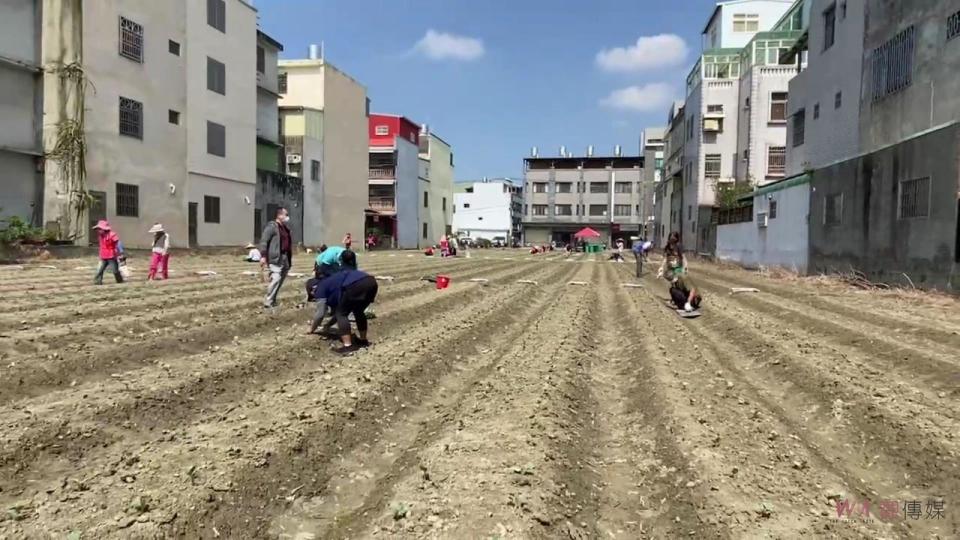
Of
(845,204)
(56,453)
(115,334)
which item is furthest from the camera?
(845,204)

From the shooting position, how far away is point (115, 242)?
48.2 ft

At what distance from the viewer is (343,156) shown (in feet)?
152

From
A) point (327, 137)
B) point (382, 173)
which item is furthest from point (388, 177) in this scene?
point (327, 137)

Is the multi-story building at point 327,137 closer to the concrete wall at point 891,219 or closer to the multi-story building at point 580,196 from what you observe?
the concrete wall at point 891,219

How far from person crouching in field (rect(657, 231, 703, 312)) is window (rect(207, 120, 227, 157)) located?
2486cm

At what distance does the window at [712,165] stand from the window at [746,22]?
974 centimetres

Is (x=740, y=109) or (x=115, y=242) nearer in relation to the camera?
(x=115, y=242)

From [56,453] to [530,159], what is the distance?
294 ft

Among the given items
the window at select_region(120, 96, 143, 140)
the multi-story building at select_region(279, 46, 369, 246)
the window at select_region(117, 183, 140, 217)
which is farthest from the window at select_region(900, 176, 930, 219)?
the multi-story building at select_region(279, 46, 369, 246)

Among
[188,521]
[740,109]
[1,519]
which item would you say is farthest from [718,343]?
[740,109]

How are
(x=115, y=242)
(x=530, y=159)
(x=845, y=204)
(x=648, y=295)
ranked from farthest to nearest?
(x=530, y=159) < (x=845, y=204) < (x=648, y=295) < (x=115, y=242)

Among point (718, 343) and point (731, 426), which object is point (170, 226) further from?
point (731, 426)

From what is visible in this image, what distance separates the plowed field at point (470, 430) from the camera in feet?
12.5

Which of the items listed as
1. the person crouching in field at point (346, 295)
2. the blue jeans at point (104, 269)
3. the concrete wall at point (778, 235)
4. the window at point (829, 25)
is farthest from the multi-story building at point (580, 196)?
the person crouching in field at point (346, 295)
